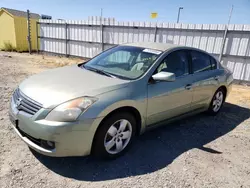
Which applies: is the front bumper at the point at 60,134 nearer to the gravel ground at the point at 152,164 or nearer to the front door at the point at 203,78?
the gravel ground at the point at 152,164

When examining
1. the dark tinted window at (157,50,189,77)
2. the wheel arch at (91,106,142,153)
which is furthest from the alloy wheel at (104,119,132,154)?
the dark tinted window at (157,50,189,77)

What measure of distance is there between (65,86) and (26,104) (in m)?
0.51

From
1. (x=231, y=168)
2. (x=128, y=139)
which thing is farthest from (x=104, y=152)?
(x=231, y=168)

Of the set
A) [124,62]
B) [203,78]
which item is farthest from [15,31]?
[203,78]

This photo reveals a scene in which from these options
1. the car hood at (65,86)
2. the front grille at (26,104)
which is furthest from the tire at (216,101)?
the front grille at (26,104)

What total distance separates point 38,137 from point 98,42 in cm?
1024

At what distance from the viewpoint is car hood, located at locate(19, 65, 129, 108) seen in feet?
8.29

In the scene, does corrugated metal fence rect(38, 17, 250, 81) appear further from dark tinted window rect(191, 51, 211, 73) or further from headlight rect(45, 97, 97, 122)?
headlight rect(45, 97, 97, 122)

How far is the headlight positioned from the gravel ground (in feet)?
2.46

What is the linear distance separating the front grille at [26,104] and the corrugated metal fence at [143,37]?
26.0 ft

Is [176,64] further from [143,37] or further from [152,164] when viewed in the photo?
[143,37]

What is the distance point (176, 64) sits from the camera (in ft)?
12.2

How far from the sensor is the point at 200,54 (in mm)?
4340

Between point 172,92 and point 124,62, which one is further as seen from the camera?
point 124,62
